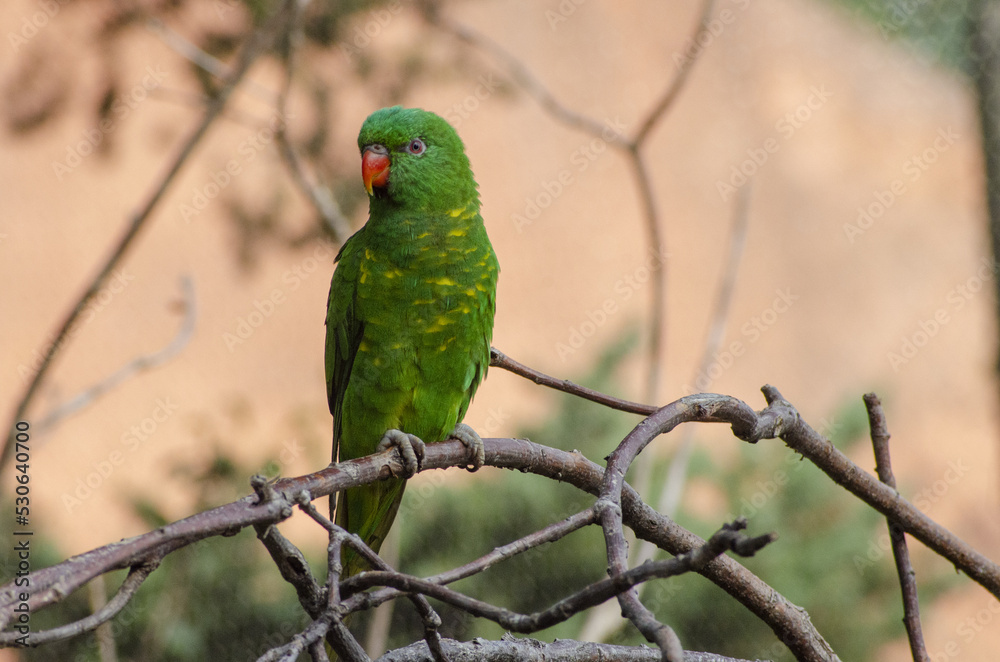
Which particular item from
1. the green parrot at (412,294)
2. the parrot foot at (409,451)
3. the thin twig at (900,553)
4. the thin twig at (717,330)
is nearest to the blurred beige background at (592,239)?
the thin twig at (717,330)

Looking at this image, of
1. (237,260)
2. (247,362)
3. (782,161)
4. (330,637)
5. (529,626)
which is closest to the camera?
(529,626)

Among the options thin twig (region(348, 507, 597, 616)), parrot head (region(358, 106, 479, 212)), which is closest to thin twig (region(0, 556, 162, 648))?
thin twig (region(348, 507, 597, 616))

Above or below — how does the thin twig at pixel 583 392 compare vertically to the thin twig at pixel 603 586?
above

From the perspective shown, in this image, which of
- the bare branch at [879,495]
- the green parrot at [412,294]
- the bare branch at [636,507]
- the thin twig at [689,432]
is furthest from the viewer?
the thin twig at [689,432]

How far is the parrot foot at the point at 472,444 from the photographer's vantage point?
1.55 metres

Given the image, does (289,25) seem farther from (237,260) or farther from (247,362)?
(247,362)

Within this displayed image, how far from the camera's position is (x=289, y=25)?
3658 mm

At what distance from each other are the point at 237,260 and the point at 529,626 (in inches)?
234

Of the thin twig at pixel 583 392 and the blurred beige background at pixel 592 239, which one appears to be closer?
the thin twig at pixel 583 392

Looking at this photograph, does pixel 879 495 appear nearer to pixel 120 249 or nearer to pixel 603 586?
pixel 603 586

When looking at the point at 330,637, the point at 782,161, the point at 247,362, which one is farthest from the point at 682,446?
the point at 782,161

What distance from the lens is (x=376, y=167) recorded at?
211 centimetres

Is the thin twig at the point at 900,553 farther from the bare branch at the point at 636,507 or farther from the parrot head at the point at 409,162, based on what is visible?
the parrot head at the point at 409,162

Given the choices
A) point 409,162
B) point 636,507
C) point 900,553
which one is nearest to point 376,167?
point 409,162
